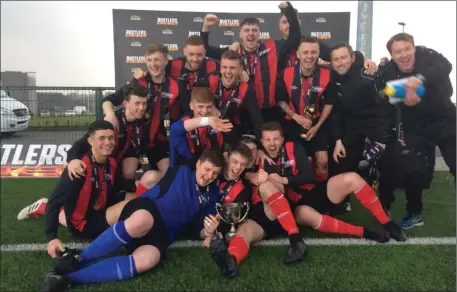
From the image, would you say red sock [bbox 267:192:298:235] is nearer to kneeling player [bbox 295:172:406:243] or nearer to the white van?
kneeling player [bbox 295:172:406:243]

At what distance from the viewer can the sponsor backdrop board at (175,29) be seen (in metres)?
6.82

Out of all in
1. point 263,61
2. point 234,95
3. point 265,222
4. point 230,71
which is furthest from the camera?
point 263,61

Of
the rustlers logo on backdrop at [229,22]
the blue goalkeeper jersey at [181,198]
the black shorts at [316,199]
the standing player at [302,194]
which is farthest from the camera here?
the rustlers logo on backdrop at [229,22]

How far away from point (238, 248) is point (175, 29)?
5.05m

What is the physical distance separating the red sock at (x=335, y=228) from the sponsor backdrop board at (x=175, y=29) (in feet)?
14.7

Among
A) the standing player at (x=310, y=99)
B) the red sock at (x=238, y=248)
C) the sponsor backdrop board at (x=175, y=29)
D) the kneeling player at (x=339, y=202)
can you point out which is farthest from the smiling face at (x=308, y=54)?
the sponsor backdrop board at (x=175, y=29)

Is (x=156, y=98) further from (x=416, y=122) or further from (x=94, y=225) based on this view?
(x=416, y=122)

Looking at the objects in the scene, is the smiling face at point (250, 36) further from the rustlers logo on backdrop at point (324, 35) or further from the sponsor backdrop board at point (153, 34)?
the rustlers logo on backdrop at point (324, 35)

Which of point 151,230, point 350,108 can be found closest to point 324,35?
point 350,108

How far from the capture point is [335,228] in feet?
11.1

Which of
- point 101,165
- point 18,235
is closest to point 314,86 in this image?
point 101,165

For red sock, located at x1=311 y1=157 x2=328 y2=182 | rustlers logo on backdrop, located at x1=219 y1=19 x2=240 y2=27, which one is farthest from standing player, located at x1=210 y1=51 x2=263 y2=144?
rustlers logo on backdrop, located at x1=219 y1=19 x2=240 y2=27

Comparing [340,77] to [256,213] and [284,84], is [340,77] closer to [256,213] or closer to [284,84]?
[284,84]

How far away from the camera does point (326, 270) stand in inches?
112
